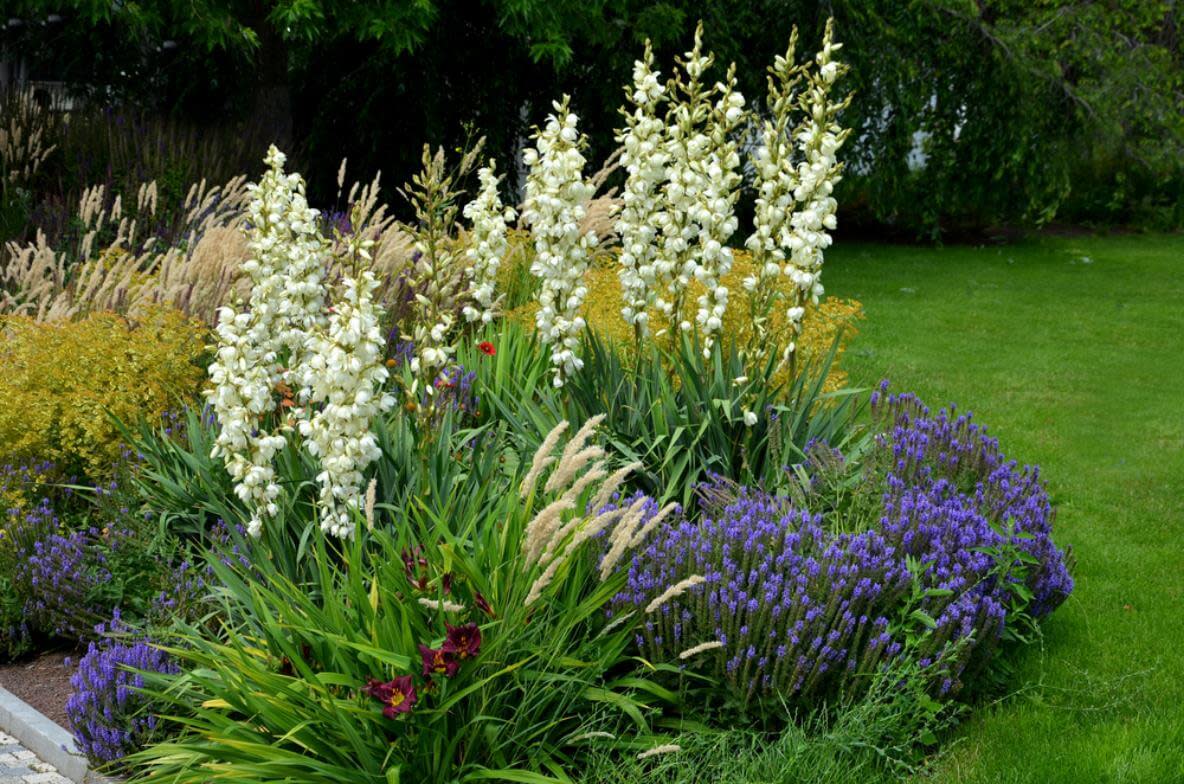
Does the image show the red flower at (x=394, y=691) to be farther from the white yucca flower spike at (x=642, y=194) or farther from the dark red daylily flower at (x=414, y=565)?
the white yucca flower spike at (x=642, y=194)

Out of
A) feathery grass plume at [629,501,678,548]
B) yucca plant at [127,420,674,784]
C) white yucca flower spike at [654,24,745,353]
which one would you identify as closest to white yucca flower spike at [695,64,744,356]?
white yucca flower spike at [654,24,745,353]

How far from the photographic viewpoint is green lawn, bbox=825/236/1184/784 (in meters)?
4.76

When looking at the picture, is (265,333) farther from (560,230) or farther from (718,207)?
(718,207)

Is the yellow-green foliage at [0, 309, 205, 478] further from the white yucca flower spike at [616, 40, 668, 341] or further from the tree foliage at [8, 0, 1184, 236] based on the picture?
the tree foliage at [8, 0, 1184, 236]

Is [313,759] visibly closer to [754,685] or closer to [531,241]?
[754,685]

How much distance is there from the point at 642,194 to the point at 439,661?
A: 2.57 meters

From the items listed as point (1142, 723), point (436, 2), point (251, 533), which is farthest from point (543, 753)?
point (436, 2)

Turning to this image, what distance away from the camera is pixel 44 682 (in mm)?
5574

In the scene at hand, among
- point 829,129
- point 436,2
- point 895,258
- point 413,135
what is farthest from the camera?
point 895,258

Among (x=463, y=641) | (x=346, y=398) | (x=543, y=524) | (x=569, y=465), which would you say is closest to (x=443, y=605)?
(x=463, y=641)

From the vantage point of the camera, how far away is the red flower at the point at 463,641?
3918 mm

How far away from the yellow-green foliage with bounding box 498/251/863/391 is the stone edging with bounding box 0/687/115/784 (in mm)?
2994

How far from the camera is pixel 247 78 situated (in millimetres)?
14078

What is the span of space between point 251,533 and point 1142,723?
3.24 meters
